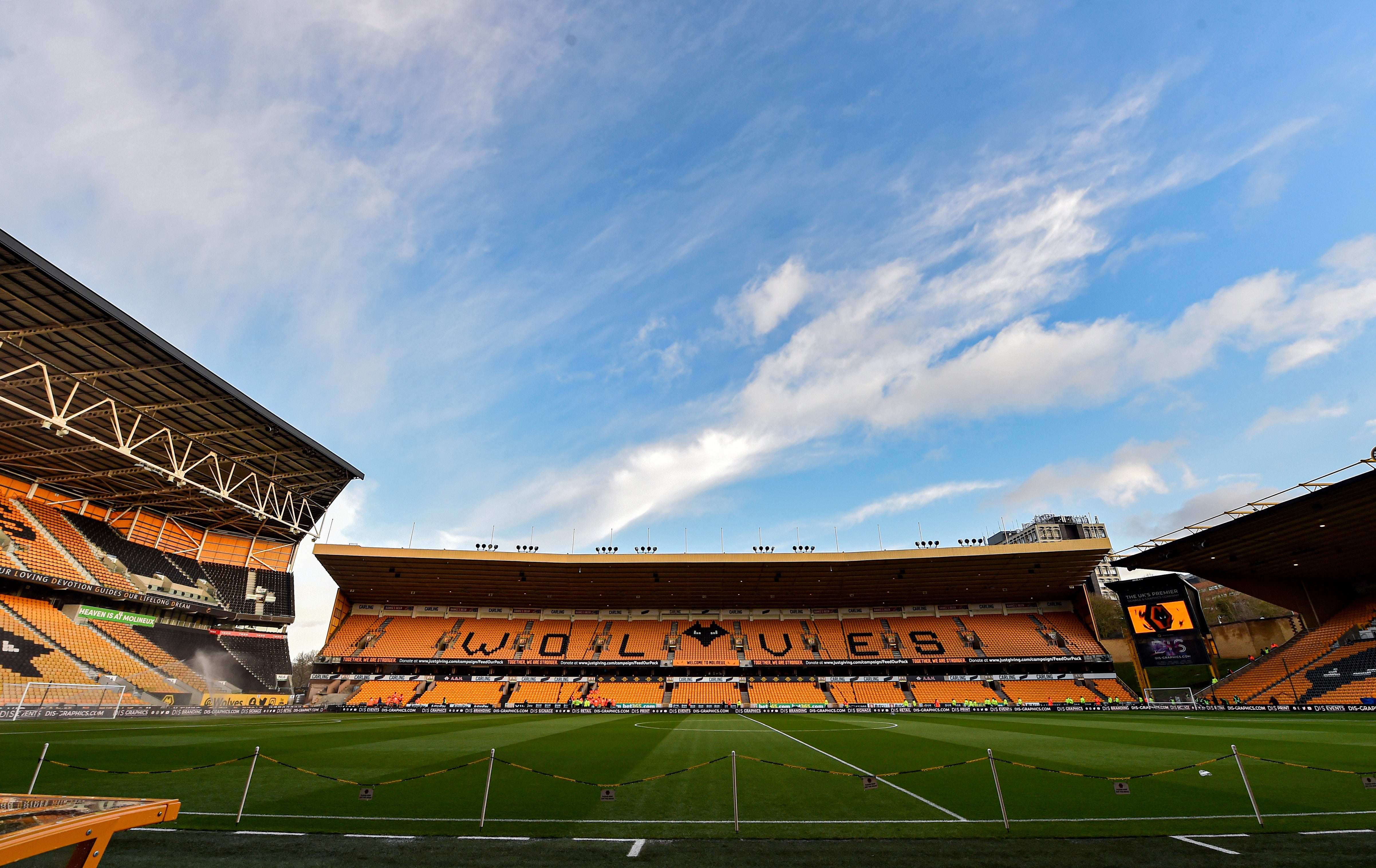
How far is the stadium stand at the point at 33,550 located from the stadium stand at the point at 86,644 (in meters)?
2.11

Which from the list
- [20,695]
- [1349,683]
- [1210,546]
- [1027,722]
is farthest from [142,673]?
[1349,683]

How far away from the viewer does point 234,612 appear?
43.1m

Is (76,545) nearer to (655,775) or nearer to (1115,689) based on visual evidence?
(655,775)

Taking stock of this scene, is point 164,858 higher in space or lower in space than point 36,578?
lower

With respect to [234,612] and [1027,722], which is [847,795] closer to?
[1027,722]

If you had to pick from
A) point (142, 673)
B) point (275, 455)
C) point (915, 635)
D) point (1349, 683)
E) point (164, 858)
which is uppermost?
point (275, 455)

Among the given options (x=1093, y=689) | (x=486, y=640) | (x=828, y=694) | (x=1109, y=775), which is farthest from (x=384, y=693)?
(x=1093, y=689)

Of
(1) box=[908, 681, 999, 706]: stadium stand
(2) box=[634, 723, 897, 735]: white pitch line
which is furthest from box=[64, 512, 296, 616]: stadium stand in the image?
(1) box=[908, 681, 999, 706]: stadium stand

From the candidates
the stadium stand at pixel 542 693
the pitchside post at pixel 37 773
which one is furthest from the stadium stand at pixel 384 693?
the pitchside post at pixel 37 773

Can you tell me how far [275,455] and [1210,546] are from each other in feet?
180

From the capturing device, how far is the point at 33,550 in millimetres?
32500

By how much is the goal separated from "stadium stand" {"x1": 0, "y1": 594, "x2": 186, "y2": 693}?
6.38 ft

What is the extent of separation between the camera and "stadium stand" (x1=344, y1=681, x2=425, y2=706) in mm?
43219

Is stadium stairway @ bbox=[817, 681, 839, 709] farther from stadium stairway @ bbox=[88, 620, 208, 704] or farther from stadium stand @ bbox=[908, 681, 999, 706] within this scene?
stadium stairway @ bbox=[88, 620, 208, 704]
